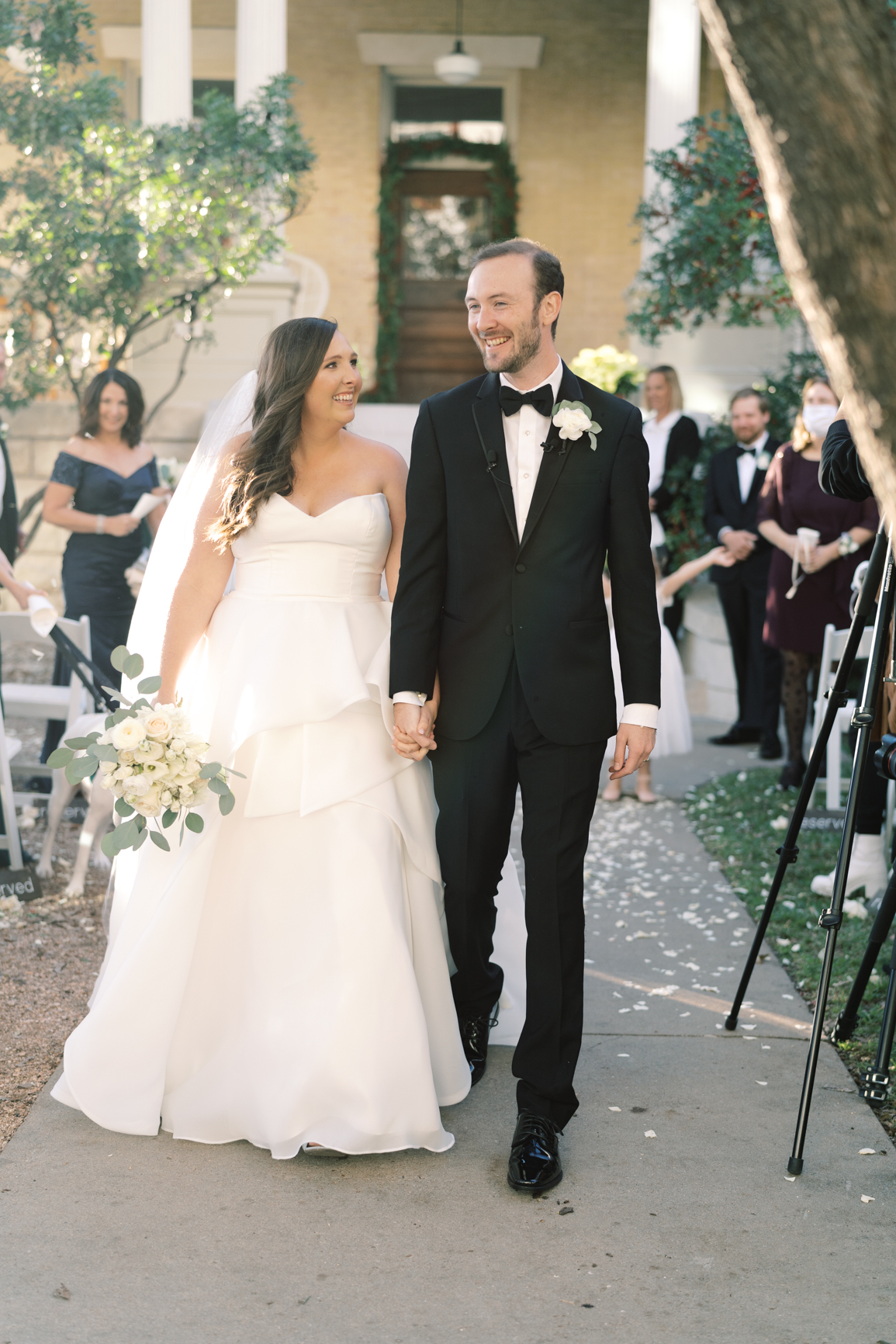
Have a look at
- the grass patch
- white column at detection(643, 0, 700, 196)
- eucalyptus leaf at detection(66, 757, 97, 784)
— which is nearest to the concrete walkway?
the grass patch

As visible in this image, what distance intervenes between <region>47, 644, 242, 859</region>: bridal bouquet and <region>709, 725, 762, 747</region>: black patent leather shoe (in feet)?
18.9

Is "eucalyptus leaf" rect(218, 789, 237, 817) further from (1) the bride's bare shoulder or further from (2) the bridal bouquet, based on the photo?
(1) the bride's bare shoulder

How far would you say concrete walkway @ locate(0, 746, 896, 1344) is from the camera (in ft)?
8.70

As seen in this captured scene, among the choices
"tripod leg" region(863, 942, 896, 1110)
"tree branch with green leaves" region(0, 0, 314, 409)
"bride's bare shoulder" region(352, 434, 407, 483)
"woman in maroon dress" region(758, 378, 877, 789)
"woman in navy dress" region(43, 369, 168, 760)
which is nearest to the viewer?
"tripod leg" region(863, 942, 896, 1110)

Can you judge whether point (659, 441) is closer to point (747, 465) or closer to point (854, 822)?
point (747, 465)

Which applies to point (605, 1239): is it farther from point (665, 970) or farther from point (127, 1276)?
point (665, 970)

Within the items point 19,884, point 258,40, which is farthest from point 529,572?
point 258,40

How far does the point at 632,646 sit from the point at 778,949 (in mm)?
2154

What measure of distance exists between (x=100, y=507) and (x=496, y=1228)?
192 inches

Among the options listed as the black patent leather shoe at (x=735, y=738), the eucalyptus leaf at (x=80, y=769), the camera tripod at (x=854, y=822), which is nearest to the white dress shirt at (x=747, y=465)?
the black patent leather shoe at (x=735, y=738)

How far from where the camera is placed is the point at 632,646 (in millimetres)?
3348

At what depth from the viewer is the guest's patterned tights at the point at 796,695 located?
7.28m

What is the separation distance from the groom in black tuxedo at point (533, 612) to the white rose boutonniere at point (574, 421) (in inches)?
0.5

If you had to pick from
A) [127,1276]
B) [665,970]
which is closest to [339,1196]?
[127,1276]
